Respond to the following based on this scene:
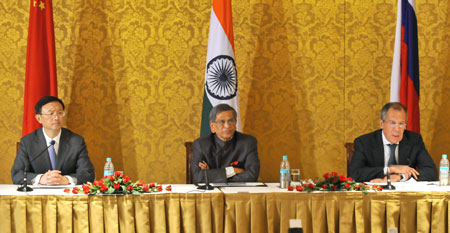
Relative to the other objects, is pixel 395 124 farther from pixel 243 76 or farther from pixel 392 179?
pixel 243 76

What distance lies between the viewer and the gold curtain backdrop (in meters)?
5.52

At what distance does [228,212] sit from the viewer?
3.29 metres

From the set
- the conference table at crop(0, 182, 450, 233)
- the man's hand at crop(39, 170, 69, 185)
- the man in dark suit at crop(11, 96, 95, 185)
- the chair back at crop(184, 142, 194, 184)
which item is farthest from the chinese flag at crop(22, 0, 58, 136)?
the conference table at crop(0, 182, 450, 233)

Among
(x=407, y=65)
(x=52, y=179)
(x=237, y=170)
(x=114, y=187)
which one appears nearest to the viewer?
(x=114, y=187)

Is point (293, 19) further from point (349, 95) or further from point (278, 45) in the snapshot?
point (349, 95)

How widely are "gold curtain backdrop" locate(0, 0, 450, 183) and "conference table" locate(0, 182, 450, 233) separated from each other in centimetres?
230

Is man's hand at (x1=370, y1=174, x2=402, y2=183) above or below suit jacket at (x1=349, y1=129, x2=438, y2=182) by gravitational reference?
below

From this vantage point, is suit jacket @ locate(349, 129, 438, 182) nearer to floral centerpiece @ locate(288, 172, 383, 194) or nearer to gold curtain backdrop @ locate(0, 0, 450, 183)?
floral centerpiece @ locate(288, 172, 383, 194)

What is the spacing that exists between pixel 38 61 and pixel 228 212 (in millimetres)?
2595

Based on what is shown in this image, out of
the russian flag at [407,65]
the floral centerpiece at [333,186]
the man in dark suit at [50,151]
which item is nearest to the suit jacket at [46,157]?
the man in dark suit at [50,151]

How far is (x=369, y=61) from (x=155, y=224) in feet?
10.4

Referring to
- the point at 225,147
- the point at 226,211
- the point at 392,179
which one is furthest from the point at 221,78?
the point at 226,211

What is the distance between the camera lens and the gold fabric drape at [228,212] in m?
3.25

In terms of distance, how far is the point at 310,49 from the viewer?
18.3 ft
